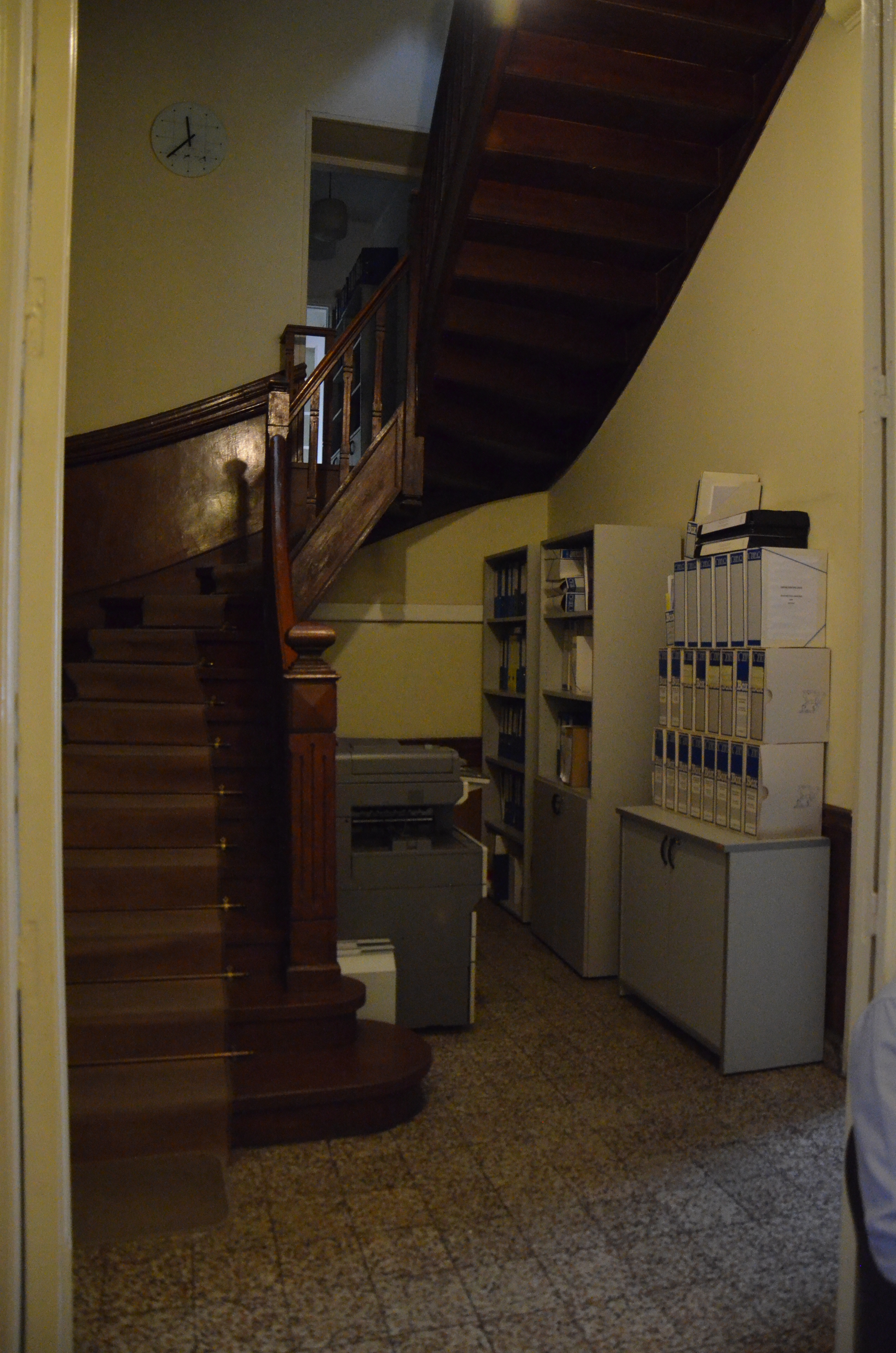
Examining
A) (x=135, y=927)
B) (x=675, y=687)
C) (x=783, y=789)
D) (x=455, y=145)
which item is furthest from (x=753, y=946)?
(x=455, y=145)

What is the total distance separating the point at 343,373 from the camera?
15.7 ft

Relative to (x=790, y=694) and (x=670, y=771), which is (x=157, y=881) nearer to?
(x=670, y=771)

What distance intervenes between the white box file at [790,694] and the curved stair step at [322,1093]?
1581 millimetres

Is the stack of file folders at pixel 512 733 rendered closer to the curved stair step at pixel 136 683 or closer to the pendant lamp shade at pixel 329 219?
the curved stair step at pixel 136 683

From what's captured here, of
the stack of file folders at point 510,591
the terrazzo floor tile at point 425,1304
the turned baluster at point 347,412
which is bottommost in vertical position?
the terrazzo floor tile at point 425,1304

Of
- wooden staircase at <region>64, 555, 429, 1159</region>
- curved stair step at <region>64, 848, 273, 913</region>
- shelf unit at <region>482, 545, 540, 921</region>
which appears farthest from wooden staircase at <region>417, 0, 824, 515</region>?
curved stair step at <region>64, 848, 273, 913</region>

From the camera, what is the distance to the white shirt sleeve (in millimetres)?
1346

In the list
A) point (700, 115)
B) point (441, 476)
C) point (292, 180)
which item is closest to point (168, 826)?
point (441, 476)

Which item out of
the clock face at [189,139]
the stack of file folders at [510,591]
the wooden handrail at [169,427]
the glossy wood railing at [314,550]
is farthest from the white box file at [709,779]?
the clock face at [189,139]

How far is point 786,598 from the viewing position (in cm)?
339

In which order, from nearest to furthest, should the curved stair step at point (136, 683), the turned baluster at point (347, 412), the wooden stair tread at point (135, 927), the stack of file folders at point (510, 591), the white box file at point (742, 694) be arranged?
the wooden stair tread at point (135, 927), the white box file at point (742, 694), the curved stair step at point (136, 683), the turned baluster at point (347, 412), the stack of file folders at point (510, 591)

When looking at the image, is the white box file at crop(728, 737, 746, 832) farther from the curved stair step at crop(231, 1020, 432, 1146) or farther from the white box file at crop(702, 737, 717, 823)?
the curved stair step at crop(231, 1020, 432, 1146)

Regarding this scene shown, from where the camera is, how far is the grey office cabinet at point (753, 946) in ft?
10.8

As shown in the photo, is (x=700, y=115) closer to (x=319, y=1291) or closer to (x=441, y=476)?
(x=441, y=476)
